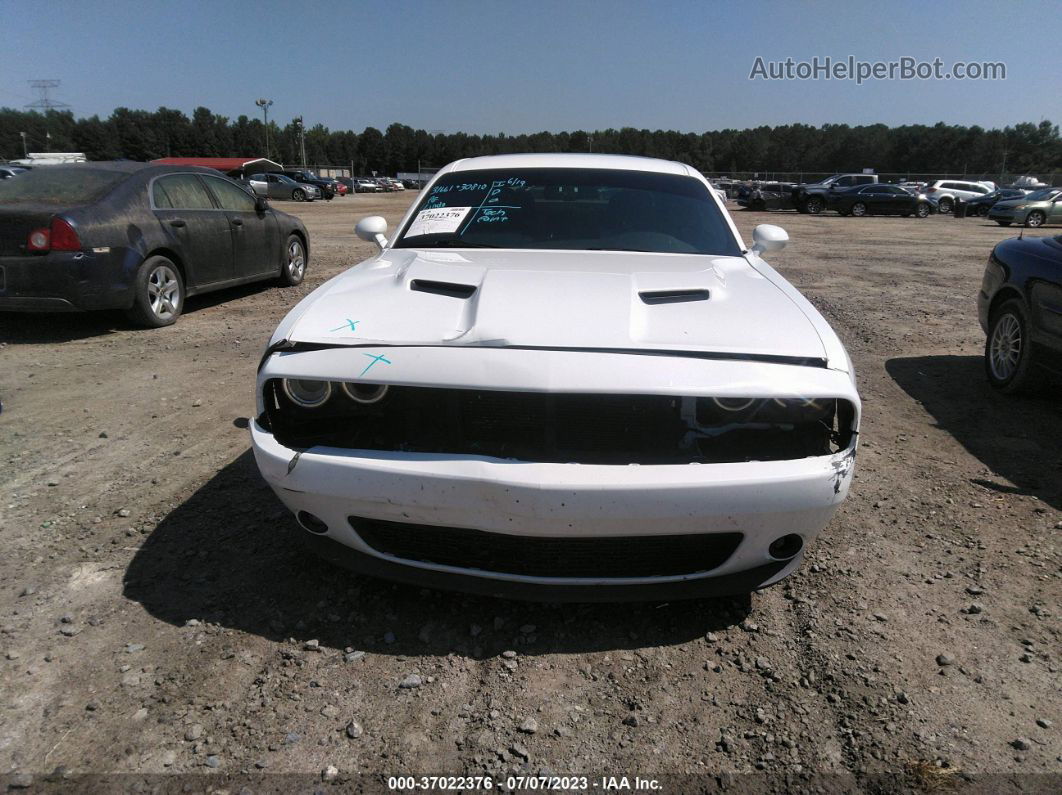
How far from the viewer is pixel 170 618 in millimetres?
2350

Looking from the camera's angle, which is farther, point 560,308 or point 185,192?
point 185,192

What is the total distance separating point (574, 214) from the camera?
11.3ft

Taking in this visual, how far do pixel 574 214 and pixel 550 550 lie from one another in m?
1.92

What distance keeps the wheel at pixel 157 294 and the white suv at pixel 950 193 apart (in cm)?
3286

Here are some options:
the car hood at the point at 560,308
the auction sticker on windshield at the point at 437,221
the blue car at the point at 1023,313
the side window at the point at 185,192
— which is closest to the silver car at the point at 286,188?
the side window at the point at 185,192

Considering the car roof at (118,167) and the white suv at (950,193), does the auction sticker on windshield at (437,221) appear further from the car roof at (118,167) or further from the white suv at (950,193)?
the white suv at (950,193)

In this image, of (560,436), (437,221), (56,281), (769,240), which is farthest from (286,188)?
(560,436)

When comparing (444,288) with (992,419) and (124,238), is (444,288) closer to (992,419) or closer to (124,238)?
(992,419)

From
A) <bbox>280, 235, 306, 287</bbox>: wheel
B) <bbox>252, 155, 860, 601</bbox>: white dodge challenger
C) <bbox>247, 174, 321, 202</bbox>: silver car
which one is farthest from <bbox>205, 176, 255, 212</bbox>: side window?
<bbox>247, 174, 321, 202</bbox>: silver car

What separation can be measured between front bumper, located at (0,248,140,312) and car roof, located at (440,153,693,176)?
3557 millimetres

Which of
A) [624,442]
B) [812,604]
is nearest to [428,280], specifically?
[624,442]

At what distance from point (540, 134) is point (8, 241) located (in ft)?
334

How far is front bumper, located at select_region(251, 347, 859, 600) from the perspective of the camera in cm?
196

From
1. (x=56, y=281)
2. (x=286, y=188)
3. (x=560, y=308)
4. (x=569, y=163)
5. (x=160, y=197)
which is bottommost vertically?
(x=56, y=281)
